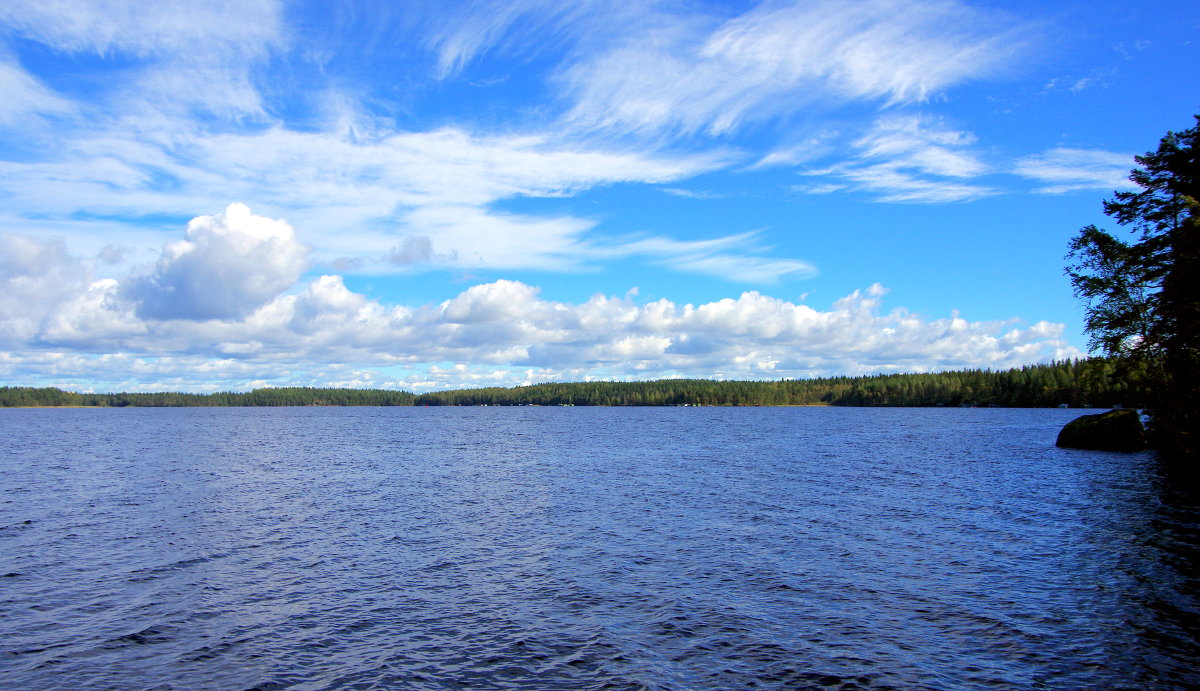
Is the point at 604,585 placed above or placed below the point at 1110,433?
below

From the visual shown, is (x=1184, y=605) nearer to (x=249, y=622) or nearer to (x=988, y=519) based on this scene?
(x=988, y=519)

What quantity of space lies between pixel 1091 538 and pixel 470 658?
25241 millimetres

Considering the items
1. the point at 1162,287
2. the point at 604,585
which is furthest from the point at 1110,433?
the point at 604,585

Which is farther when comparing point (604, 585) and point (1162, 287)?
point (1162, 287)

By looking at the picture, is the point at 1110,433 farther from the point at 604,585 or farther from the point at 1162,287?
the point at 604,585

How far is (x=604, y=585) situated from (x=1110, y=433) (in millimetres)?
66063

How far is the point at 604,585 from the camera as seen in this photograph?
22.0 m

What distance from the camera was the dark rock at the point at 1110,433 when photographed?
6569 cm

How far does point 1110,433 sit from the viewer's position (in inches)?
2621

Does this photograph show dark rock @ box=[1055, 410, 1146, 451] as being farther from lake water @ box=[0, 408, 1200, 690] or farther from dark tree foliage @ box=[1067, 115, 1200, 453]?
lake water @ box=[0, 408, 1200, 690]

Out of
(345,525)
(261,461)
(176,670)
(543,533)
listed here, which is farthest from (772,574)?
(261,461)

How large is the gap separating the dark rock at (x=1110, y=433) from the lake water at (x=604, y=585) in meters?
24.9

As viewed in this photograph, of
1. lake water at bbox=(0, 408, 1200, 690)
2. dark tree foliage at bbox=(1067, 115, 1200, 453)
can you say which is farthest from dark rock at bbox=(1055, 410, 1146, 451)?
lake water at bbox=(0, 408, 1200, 690)

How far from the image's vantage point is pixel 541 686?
14.7m
